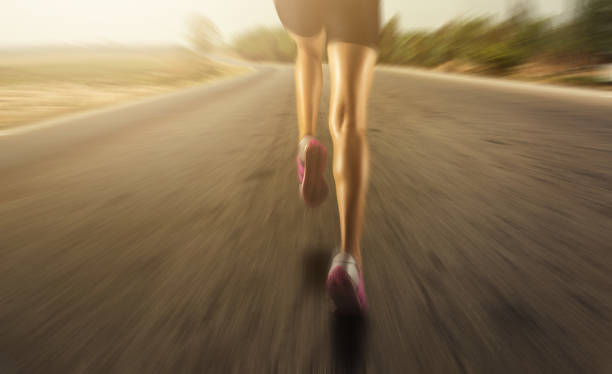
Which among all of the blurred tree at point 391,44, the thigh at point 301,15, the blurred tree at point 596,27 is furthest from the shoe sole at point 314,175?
the blurred tree at point 391,44

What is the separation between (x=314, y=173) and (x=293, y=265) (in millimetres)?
532

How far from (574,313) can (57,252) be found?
2.37 m

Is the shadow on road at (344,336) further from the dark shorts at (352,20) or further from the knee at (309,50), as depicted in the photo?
the knee at (309,50)

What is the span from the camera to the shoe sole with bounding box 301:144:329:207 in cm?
197

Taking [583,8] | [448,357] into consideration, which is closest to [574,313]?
[448,357]

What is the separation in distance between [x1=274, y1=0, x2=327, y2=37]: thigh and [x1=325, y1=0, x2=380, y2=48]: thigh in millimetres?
154

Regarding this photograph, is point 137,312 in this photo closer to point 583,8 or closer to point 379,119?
point 379,119

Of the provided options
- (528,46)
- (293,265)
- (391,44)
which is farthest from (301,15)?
(391,44)

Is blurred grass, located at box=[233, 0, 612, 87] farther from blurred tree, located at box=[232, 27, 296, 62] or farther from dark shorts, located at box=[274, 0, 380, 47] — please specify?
blurred tree, located at box=[232, 27, 296, 62]

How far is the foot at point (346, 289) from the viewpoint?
4.33ft

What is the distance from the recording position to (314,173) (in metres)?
2.01

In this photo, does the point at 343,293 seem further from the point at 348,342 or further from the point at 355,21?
the point at 355,21

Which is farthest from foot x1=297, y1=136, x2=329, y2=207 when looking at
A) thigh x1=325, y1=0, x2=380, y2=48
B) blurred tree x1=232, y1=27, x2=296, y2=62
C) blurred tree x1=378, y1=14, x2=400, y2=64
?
blurred tree x1=232, y1=27, x2=296, y2=62

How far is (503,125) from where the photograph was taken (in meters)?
5.19
